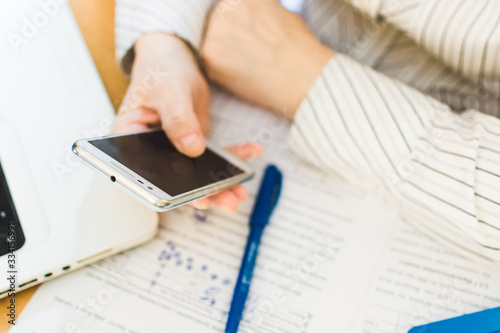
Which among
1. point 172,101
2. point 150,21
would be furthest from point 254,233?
point 150,21

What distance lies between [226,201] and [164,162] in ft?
0.22

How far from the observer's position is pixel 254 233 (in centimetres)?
37

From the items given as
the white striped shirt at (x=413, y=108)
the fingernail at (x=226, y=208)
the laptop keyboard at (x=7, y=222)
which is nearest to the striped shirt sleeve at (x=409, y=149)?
the white striped shirt at (x=413, y=108)

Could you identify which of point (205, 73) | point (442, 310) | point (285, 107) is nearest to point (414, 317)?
point (442, 310)

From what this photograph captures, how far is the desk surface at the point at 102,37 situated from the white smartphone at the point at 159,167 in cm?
11

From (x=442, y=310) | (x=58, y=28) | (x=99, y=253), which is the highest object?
(x=58, y=28)

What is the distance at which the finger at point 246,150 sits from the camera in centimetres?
41

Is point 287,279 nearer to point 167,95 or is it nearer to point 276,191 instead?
point 276,191

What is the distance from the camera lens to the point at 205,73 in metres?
0.49

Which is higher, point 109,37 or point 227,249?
point 109,37

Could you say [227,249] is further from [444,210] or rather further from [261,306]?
[444,210]

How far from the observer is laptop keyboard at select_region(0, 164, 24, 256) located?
1.03 feet

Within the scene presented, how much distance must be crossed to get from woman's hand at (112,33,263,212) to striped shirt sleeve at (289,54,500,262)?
8cm

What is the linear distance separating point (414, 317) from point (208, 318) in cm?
17
